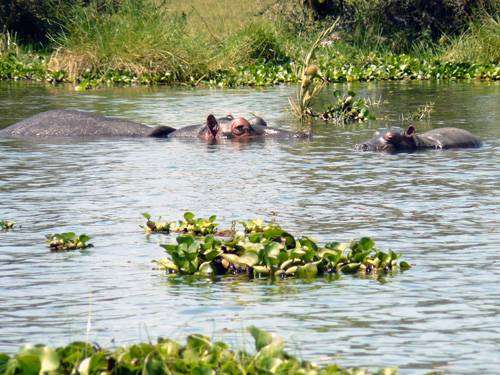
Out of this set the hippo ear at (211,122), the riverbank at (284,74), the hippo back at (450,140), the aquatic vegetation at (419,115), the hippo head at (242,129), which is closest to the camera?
the hippo back at (450,140)

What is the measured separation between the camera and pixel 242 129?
559 inches

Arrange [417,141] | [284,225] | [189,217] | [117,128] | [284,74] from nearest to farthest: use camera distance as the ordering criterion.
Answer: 1. [189,217]
2. [284,225]
3. [417,141]
4. [117,128]
5. [284,74]

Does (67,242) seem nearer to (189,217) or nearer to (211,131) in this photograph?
(189,217)

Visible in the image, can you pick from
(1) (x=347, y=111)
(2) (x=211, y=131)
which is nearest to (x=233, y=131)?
(2) (x=211, y=131)

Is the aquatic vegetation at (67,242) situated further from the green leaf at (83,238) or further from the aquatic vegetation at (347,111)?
the aquatic vegetation at (347,111)

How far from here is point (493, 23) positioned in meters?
22.3

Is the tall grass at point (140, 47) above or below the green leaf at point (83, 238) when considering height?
above

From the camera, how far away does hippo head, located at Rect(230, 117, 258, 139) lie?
1418cm

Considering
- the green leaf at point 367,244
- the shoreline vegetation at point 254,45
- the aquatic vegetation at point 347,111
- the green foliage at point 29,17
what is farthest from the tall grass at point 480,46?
the green leaf at point 367,244

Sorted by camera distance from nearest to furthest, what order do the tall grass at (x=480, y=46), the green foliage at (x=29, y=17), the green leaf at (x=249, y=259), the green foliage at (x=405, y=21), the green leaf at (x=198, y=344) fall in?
the green leaf at (x=198, y=344)
the green leaf at (x=249, y=259)
the tall grass at (x=480, y=46)
the green foliage at (x=405, y=21)
the green foliage at (x=29, y=17)

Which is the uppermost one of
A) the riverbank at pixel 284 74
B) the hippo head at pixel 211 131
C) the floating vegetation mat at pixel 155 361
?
the riverbank at pixel 284 74

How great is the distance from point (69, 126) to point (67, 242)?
7.44 meters

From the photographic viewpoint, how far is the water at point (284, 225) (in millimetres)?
5539

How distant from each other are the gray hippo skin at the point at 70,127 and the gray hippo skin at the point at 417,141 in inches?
130
